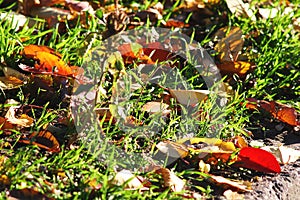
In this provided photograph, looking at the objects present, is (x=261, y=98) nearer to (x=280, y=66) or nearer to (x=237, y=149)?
(x=280, y=66)

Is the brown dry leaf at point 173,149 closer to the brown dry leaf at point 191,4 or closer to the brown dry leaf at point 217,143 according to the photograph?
the brown dry leaf at point 217,143

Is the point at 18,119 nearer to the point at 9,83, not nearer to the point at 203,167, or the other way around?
the point at 9,83

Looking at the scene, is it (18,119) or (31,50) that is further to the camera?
(31,50)

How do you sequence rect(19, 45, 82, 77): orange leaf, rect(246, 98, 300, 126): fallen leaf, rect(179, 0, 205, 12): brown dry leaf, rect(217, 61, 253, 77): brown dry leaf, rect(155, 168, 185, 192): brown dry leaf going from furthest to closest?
1. rect(179, 0, 205, 12): brown dry leaf
2. rect(217, 61, 253, 77): brown dry leaf
3. rect(246, 98, 300, 126): fallen leaf
4. rect(19, 45, 82, 77): orange leaf
5. rect(155, 168, 185, 192): brown dry leaf

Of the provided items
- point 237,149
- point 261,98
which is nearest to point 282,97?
point 261,98

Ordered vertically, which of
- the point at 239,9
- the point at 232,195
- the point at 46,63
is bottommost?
the point at 232,195

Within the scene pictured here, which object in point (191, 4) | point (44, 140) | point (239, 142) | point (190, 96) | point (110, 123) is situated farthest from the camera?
point (191, 4)

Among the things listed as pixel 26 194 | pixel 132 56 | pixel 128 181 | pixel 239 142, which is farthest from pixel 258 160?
pixel 26 194

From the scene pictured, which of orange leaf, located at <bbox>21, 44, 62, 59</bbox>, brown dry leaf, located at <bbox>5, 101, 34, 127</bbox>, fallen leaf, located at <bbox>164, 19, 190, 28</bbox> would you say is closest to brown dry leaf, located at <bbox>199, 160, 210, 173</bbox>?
brown dry leaf, located at <bbox>5, 101, 34, 127</bbox>

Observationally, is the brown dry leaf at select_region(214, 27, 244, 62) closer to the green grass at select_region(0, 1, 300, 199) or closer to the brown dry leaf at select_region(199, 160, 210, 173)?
the green grass at select_region(0, 1, 300, 199)
